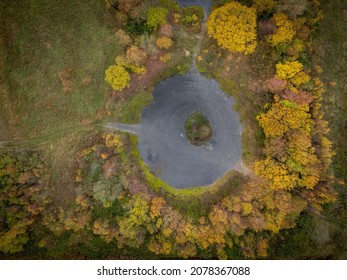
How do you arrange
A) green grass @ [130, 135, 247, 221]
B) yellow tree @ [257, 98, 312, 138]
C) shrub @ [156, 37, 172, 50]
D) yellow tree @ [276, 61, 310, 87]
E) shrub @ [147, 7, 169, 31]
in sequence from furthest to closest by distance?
green grass @ [130, 135, 247, 221]
shrub @ [147, 7, 169, 31]
shrub @ [156, 37, 172, 50]
yellow tree @ [276, 61, 310, 87]
yellow tree @ [257, 98, 312, 138]

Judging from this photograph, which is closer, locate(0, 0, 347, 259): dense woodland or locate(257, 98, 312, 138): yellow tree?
locate(257, 98, 312, 138): yellow tree

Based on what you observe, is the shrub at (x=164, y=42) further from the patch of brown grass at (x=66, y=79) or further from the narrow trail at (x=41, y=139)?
the narrow trail at (x=41, y=139)

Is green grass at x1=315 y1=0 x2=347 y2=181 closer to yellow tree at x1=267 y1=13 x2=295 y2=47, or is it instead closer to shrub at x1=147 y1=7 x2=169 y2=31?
yellow tree at x1=267 y1=13 x2=295 y2=47

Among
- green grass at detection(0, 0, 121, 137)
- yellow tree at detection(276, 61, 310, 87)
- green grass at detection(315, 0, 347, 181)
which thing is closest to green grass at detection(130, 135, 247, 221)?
green grass at detection(0, 0, 121, 137)

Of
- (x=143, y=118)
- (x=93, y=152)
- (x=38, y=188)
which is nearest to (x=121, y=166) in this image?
(x=93, y=152)

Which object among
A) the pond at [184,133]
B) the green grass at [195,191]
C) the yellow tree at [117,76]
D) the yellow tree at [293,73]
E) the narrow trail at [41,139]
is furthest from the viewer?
the pond at [184,133]

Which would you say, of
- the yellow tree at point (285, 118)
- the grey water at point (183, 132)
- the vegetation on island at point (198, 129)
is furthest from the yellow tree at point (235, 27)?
the vegetation on island at point (198, 129)

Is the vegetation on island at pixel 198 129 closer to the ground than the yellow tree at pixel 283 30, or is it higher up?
closer to the ground
